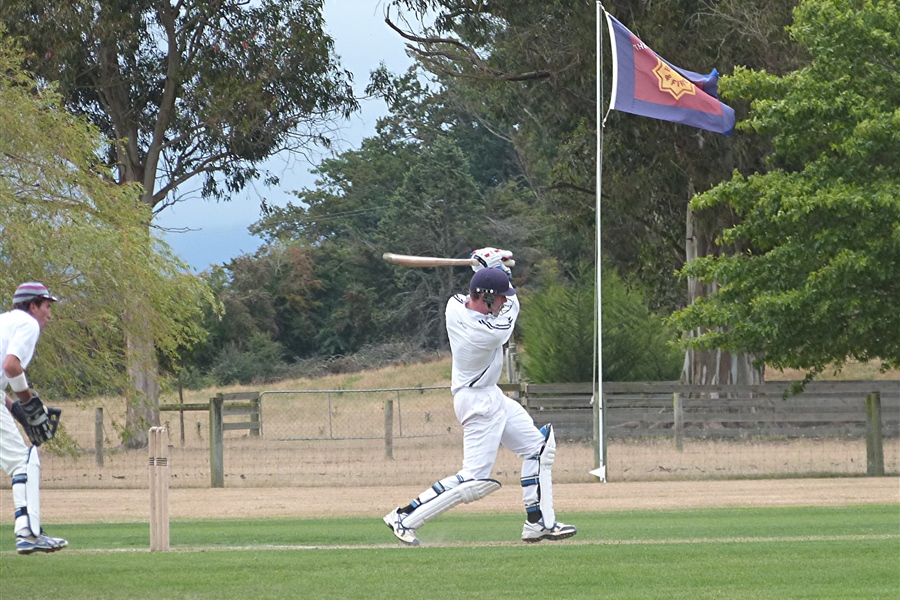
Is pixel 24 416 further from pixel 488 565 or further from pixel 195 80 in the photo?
pixel 195 80

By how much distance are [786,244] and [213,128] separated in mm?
18478

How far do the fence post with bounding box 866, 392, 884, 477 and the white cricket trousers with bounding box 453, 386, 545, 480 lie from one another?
1368cm

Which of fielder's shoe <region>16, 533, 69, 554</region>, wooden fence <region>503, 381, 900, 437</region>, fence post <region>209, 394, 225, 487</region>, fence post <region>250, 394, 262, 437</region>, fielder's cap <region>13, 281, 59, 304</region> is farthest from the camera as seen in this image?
fence post <region>250, 394, 262, 437</region>

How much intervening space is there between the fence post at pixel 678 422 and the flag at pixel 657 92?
5393 mm

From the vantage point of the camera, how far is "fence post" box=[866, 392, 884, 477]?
22.9 metres

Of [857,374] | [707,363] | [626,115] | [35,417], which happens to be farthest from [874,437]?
[857,374]

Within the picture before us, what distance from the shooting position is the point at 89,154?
2589 centimetres

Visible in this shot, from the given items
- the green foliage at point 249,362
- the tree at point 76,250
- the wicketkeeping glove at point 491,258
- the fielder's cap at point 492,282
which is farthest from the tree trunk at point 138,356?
the green foliage at point 249,362

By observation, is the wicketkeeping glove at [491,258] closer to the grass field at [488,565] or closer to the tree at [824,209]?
the grass field at [488,565]

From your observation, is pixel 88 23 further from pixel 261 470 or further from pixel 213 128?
pixel 261 470

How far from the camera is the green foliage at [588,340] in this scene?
137ft

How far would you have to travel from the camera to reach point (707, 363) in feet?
127

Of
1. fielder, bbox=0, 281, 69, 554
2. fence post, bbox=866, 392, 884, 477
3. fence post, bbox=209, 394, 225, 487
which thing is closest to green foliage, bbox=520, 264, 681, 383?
fence post, bbox=866, 392, 884, 477

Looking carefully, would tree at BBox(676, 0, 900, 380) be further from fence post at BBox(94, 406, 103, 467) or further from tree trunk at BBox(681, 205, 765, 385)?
tree trunk at BBox(681, 205, 765, 385)
